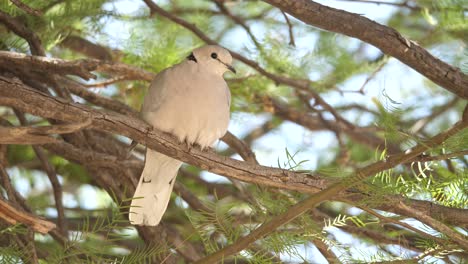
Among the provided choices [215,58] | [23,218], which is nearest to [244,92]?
[215,58]

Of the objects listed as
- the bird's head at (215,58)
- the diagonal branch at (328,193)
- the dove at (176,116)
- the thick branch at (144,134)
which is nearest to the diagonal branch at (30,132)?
the thick branch at (144,134)

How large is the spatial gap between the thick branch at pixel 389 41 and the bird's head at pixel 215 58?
98 centimetres

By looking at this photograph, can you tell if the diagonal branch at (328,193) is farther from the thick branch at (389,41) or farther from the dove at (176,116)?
the dove at (176,116)

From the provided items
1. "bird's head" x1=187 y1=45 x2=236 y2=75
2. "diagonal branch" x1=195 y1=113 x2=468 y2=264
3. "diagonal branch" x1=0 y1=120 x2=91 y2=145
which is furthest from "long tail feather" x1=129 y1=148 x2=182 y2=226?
"diagonal branch" x1=195 y1=113 x2=468 y2=264

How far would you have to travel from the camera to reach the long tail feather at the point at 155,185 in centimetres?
354

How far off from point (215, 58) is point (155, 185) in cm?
80

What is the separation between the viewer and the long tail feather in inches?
139

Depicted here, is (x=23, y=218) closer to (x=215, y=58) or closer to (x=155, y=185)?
(x=155, y=185)

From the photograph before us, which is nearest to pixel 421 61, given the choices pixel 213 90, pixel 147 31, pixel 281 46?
pixel 213 90

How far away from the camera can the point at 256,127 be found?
527cm

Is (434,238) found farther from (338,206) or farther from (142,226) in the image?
(338,206)

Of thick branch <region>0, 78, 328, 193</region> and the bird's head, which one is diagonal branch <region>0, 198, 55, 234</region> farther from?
the bird's head

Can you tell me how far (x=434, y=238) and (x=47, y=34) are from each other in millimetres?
2263

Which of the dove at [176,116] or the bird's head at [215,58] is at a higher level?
the bird's head at [215,58]
